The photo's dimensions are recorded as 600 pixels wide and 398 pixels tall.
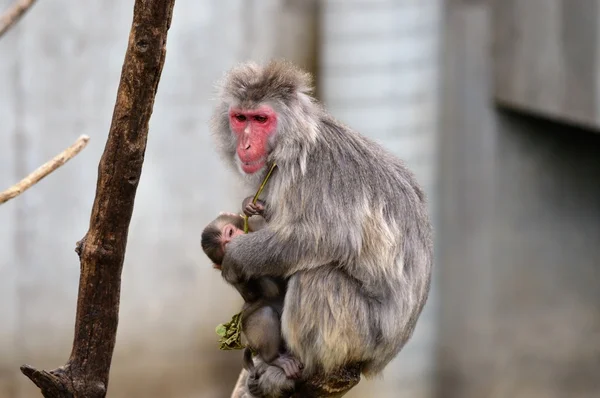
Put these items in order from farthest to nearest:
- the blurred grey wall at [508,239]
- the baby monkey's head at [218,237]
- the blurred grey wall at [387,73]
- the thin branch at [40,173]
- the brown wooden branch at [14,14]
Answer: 1. the blurred grey wall at [508,239]
2. the blurred grey wall at [387,73]
3. the brown wooden branch at [14,14]
4. the baby monkey's head at [218,237]
5. the thin branch at [40,173]

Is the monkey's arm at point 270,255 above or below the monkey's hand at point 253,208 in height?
below

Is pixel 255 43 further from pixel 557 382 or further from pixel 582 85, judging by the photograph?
pixel 557 382

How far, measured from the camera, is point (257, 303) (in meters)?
4.88

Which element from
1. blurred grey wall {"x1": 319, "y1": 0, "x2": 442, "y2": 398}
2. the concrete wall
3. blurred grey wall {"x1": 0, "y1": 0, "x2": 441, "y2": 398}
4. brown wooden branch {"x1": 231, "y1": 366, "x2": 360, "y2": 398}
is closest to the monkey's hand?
brown wooden branch {"x1": 231, "y1": 366, "x2": 360, "y2": 398}

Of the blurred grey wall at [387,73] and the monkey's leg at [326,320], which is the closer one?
the monkey's leg at [326,320]

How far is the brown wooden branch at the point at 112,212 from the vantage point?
3.81 metres

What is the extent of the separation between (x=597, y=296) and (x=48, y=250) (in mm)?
5556

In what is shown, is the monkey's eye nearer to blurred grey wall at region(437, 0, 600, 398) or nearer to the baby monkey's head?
the baby monkey's head

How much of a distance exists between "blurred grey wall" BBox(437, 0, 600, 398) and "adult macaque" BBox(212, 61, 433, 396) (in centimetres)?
447

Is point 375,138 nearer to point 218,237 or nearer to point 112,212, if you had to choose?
point 218,237

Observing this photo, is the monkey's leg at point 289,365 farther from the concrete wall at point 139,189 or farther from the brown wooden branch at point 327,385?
the concrete wall at point 139,189

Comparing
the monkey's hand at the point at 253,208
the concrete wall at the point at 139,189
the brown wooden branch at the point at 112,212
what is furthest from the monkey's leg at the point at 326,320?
the concrete wall at the point at 139,189

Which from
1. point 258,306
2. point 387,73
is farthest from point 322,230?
point 387,73

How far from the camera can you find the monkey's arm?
4.69m
